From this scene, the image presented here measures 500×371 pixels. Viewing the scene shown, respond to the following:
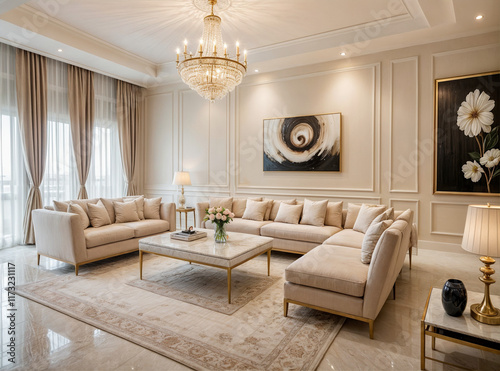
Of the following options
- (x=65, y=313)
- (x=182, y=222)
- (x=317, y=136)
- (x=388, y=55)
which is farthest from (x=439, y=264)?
(x=182, y=222)

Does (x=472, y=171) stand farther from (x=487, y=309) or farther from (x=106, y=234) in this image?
(x=106, y=234)

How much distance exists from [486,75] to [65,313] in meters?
5.57

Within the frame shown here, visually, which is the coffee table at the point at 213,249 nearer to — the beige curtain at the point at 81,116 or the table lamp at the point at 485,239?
the table lamp at the point at 485,239

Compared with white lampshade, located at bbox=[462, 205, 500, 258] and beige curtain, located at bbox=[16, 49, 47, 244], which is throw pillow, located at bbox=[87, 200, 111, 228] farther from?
white lampshade, located at bbox=[462, 205, 500, 258]

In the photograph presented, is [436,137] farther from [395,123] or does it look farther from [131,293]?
[131,293]

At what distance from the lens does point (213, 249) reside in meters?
3.18

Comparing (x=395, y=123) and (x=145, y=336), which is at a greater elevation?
(x=395, y=123)

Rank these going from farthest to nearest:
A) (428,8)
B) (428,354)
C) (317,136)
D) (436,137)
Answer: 1. (317,136)
2. (436,137)
3. (428,8)
4. (428,354)

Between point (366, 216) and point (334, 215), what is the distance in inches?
22.4

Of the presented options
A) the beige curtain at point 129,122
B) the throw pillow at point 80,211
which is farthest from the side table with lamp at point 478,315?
the beige curtain at point 129,122

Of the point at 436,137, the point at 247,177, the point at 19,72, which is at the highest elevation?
the point at 19,72

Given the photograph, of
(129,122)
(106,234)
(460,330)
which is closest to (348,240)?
(460,330)

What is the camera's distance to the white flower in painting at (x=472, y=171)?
13.6 ft

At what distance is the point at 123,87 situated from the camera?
651 centimetres
